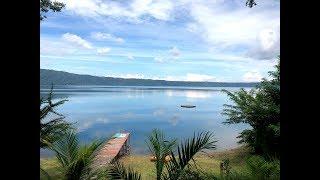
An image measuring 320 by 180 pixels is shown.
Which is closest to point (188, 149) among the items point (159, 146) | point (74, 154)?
point (159, 146)

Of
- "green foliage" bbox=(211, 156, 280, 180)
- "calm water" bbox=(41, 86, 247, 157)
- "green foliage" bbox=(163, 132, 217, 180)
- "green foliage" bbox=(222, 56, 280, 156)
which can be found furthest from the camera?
"calm water" bbox=(41, 86, 247, 157)

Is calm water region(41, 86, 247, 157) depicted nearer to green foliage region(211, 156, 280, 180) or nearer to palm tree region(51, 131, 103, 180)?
palm tree region(51, 131, 103, 180)

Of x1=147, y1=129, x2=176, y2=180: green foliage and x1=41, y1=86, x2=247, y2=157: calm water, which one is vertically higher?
x1=147, y1=129, x2=176, y2=180: green foliage

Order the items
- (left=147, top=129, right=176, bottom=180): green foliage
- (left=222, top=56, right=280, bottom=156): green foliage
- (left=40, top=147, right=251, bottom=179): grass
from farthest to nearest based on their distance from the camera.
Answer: (left=40, top=147, right=251, bottom=179): grass → (left=222, top=56, right=280, bottom=156): green foliage → (left=147, top=129, right=176, bottom=180): green foliage

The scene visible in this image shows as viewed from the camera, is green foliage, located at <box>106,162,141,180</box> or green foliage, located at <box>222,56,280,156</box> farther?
green foliage, located at <box>222,56,280,156</box>

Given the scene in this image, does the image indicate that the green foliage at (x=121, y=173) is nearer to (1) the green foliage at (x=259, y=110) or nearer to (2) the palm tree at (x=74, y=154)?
(2) the palm tree at (x=74, y=154)

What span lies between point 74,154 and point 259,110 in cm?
931

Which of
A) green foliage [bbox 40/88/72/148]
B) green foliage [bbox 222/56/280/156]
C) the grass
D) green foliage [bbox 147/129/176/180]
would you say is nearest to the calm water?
green foliage [bbox 147/129/176/180]

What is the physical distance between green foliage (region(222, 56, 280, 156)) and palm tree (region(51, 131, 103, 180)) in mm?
7113

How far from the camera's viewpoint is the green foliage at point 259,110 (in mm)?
12567

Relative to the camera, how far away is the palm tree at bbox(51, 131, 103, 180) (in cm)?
540
